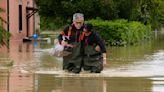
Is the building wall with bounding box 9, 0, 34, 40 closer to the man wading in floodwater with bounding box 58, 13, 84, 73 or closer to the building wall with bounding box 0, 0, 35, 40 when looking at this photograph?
the building wall with bounding box 0, 0, 35, 40

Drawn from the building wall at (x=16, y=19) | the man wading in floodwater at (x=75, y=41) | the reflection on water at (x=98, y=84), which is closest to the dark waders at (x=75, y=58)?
the man wading in floodwater at (x=75, y=41)

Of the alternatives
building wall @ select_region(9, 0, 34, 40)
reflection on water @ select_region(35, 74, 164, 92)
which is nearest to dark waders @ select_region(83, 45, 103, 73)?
reflection on water @ select_region(35, 74, 164, 92)

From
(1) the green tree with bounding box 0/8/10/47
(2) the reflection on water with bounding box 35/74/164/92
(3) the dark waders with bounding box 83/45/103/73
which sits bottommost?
(2) the reflection on water with bounding box 35/74/164/92

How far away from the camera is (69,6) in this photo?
44.3m

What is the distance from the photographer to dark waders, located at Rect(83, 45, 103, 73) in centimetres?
1442

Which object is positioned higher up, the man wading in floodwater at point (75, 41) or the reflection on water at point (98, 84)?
the man wading in floodwater at point (75, 41)

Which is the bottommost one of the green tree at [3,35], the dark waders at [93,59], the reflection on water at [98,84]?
the reflection on water at [98,84]

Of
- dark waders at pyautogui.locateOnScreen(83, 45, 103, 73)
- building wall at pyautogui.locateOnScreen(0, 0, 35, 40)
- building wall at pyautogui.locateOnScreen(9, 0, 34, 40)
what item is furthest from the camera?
building wall at pyautogui.locateOnScreen(9, 0, 34, 40)

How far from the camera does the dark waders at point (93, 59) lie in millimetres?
14422

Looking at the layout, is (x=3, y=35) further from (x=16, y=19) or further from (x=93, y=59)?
(x=16, y=19)

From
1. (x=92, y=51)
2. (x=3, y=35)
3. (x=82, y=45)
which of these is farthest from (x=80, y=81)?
(x=3, y=35)

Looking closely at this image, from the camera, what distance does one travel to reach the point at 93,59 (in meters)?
14.5

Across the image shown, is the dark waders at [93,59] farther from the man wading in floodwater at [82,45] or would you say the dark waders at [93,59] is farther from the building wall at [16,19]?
the building wall at [16,19]

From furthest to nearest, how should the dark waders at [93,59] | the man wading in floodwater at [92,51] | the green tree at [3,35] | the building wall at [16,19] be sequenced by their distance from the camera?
Answer: 1. the building wall at [16,19]
2. the dark waders at [93,59]
3. the man wading in floodwater at [92,51]
4. the green tree at [3,35]
